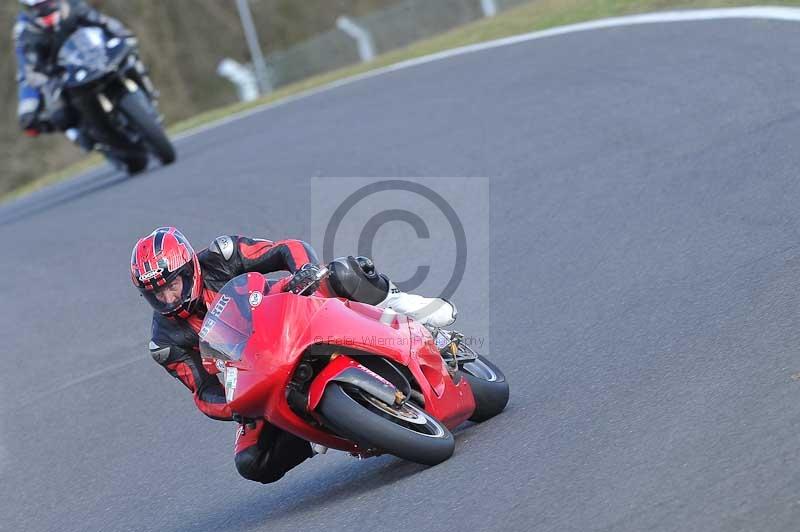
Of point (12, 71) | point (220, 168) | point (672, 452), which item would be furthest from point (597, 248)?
point (12, 71)

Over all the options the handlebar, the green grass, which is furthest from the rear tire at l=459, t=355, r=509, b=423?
the green grass

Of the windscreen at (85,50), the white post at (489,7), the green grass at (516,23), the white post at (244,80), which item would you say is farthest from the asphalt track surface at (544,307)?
the white post at (244,80)

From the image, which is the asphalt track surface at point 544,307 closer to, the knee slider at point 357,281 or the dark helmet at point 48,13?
the knee slider at point 357,281

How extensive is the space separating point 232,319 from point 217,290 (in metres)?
0.87

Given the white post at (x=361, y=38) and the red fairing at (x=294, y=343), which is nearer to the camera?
the red fairing at (x=294, y=343)

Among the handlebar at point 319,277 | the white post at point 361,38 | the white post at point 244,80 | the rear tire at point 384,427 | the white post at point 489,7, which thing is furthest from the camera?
the white post at point 244,80

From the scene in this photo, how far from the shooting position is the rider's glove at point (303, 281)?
5535 mm

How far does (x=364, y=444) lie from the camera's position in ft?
17.0

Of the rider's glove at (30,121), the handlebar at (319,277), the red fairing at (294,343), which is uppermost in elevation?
the handlebar at (319,277)

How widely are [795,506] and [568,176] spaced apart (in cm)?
634

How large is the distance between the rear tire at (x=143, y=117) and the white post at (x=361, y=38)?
13.5 m

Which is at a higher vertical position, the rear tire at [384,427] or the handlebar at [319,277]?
the handlebar at [319,277]

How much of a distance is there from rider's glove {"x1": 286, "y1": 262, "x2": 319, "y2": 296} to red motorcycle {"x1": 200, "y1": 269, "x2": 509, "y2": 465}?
4 centimetres

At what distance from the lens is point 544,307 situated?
7.68 metres
